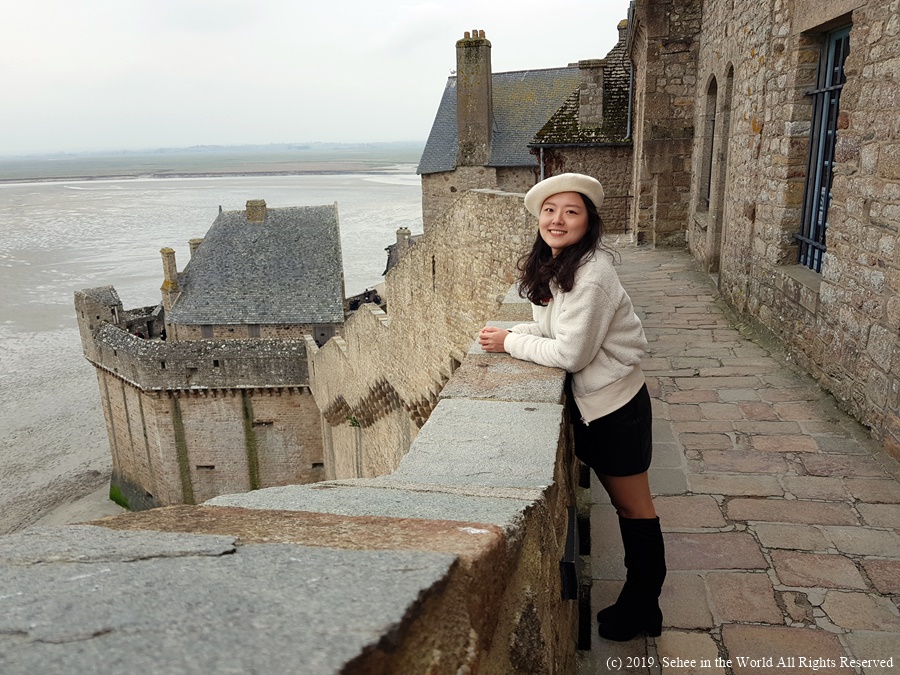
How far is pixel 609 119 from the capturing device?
50.4ft

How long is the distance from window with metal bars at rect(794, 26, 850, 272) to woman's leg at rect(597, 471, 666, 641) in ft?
12.6

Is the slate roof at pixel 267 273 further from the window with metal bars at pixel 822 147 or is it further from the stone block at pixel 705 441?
the stone block at pixel 705 441

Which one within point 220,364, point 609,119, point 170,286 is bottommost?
point 220,364

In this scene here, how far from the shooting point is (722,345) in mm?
6152

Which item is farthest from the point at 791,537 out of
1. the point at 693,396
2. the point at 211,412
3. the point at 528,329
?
the point at 211,412

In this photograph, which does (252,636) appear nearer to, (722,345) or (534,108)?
(722,345)

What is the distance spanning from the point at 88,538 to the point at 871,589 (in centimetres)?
288

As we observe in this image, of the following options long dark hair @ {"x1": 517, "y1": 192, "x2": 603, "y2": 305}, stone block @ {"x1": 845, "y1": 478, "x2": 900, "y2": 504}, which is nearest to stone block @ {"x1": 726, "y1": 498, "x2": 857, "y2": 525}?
stone block @ {"x1": 845, "y1": 478, "x2": 900, "y2": 504}

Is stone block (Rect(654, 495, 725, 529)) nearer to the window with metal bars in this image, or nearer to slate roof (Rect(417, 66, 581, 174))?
the window with metal bars

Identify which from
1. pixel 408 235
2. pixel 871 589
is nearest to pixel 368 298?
pixel 408 235

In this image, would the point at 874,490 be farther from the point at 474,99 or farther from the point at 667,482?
the point at 474,99

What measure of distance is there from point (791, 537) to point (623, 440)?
1252 millimetres

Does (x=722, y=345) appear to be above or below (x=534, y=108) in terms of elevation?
below

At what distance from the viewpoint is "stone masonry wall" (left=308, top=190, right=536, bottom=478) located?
7.84 m
